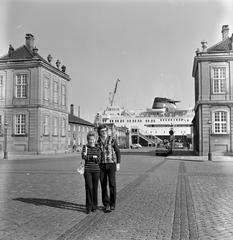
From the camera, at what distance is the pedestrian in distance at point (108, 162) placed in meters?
7.60

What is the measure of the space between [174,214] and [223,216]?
0.92m

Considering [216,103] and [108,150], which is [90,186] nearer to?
[108,150]

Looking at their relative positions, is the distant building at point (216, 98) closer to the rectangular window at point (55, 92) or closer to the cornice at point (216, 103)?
the cornice at point (216, 103)

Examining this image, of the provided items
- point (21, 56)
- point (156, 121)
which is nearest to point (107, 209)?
point (21, 56)

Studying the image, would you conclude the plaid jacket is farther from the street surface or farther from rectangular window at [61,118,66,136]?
rectangular window at [61,118,66,136]

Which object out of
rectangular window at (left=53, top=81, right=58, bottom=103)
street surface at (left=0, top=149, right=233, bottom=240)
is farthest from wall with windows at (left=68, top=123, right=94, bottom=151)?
street surface at (left=0, top=149, right=233, bottom=240)

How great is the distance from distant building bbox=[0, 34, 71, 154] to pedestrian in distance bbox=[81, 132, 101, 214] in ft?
5.81

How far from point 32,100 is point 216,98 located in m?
22.8

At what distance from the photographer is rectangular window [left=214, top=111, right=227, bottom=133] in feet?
113

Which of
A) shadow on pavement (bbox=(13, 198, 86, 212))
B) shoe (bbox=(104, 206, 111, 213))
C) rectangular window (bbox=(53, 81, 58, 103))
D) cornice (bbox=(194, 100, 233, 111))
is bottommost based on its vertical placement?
shadow on pavement (bbox=(13, 198, 86, 212))

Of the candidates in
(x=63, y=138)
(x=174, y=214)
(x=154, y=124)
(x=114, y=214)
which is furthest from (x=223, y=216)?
(x=154, y=124)

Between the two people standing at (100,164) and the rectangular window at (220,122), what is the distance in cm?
2832

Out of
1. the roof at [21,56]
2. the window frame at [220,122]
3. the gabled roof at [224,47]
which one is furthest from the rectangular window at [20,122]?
the gabled roof at [224,47]

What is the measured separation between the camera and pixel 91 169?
7.50 meters
